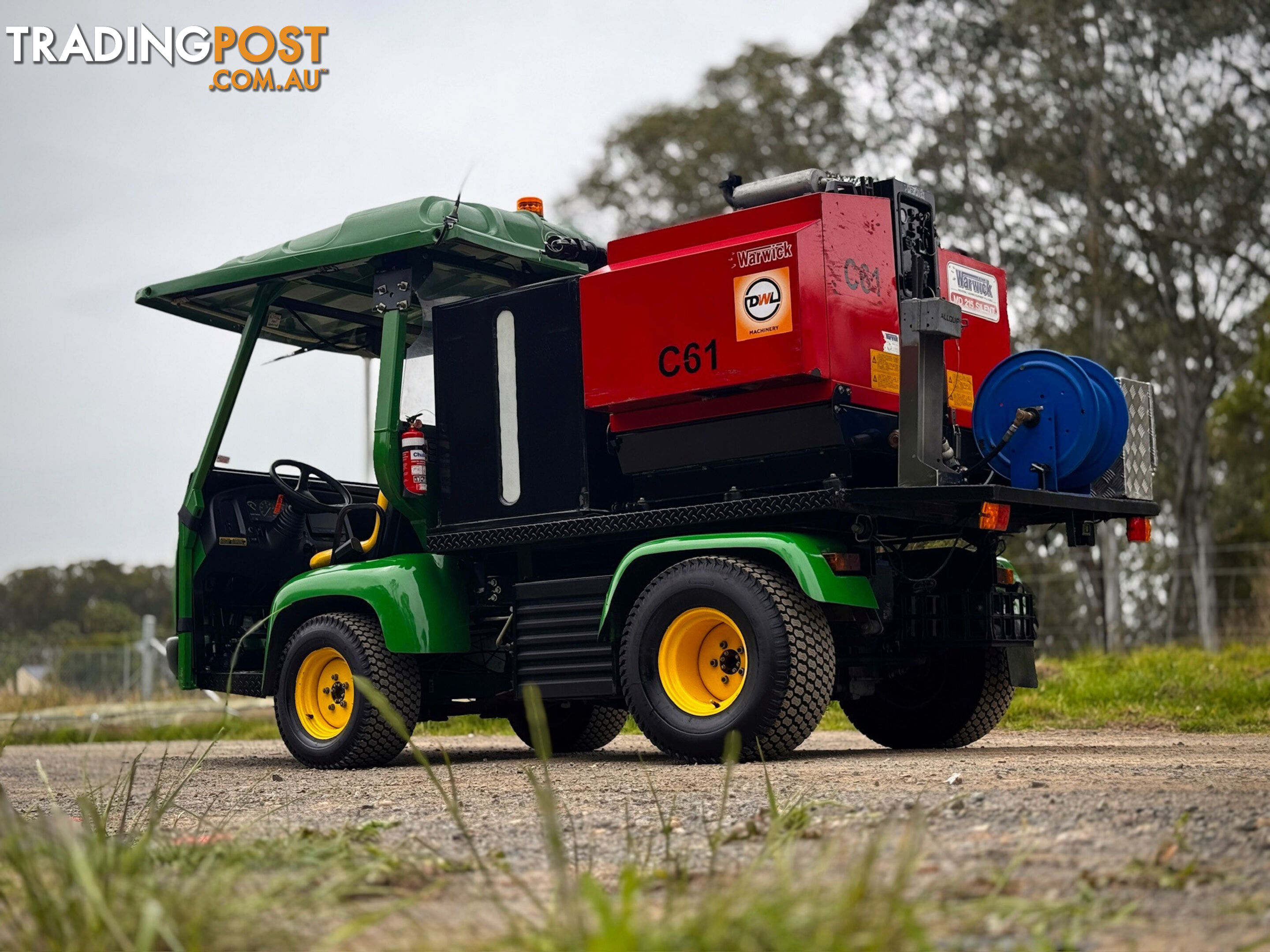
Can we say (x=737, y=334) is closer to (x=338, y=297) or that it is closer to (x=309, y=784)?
(x=309, y=784)

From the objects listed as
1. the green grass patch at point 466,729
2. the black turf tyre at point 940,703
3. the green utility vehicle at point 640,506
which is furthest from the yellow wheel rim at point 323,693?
the green grass patch at point 466,729

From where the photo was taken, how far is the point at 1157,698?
34.7ft

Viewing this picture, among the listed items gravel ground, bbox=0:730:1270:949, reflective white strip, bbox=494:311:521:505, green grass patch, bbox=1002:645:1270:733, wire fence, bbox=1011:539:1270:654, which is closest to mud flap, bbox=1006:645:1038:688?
gravel ground, bbox=0:730:1270:949

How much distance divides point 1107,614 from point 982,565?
18.0 metres

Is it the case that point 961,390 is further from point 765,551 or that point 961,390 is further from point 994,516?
point 765,551

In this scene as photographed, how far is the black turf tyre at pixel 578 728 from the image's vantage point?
9.46 m

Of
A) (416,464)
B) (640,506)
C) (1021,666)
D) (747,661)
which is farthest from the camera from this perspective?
(416,464)

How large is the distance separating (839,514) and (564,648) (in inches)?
62.4

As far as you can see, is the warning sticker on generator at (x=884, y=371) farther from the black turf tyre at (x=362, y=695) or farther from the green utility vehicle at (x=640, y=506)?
the black turf tyre at (x=362, y=695)

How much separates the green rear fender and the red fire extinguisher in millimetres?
374

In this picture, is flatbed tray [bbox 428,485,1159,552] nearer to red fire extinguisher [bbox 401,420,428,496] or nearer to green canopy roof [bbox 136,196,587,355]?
red fire extinguisher [bbox 401,420,428,496]

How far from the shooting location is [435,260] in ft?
28.3

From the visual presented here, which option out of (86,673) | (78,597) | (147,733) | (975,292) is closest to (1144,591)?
(86,673)

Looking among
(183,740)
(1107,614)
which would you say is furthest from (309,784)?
(1107,614)
